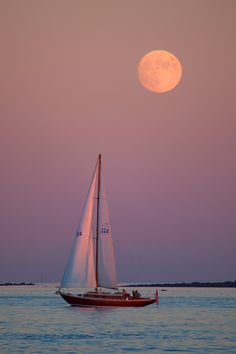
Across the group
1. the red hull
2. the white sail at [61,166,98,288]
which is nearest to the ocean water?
the red hull

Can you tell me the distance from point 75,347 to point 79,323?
22668 millimetres

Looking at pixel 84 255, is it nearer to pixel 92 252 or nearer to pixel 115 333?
pixel 92 252

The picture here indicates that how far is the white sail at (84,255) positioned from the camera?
94.4 metres

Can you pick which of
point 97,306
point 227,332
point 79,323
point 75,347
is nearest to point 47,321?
point 79,323

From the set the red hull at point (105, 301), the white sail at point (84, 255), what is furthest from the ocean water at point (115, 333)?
the white sail at point (84, 255)

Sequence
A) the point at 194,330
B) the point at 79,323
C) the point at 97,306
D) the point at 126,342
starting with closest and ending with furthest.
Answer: the point at 126,342 → the point at 194,330 → the point at 79,323 → the point at 97,306

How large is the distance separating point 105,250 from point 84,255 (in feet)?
8.93

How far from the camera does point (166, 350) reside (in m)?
54.2

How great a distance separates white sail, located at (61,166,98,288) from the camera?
3716 inches

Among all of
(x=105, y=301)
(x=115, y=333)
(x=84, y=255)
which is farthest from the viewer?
(x=84, y=255)

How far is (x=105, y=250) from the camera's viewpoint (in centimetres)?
9444

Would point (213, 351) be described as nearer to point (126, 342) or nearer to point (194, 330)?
point (126, 342)

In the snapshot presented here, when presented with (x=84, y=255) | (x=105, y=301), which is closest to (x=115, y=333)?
(x=105, y=301)

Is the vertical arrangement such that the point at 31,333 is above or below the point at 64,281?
below
